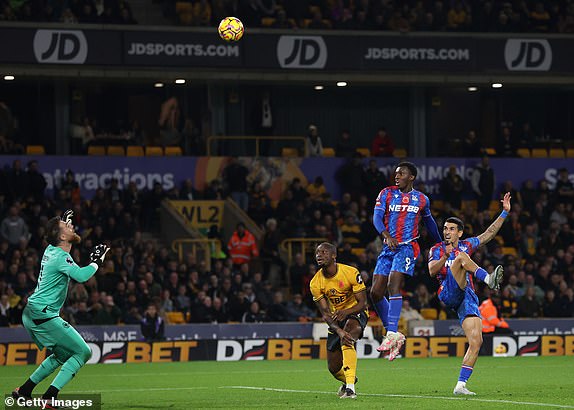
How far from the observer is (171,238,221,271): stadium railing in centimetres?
2998

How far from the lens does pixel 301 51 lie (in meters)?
31.8

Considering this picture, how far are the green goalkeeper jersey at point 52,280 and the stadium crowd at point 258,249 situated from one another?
41.8 feet

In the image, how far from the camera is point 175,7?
32.9 metres

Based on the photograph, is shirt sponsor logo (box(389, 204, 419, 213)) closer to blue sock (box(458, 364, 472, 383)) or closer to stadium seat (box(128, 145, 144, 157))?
blue sock (box(458, 364, 472, 383))

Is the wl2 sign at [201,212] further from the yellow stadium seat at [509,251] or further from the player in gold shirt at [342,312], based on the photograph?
the player in gold shirt at [342,312]

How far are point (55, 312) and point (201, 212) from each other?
19.5m

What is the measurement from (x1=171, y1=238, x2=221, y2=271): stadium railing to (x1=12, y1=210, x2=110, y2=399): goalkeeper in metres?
17.3

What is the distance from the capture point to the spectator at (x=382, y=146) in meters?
34.3

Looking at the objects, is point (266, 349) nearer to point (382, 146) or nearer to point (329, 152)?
point (329, 152)

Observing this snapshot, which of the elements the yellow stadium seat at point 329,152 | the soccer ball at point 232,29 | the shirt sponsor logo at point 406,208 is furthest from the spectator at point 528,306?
the shirt sponsor logo at point 406,208

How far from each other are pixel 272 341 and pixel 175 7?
1141 cm

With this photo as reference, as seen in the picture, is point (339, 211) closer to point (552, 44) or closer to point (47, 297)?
point (552, 44)

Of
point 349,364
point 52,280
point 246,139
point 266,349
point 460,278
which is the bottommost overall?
point 266,349

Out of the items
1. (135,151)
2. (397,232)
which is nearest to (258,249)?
(135,151)
